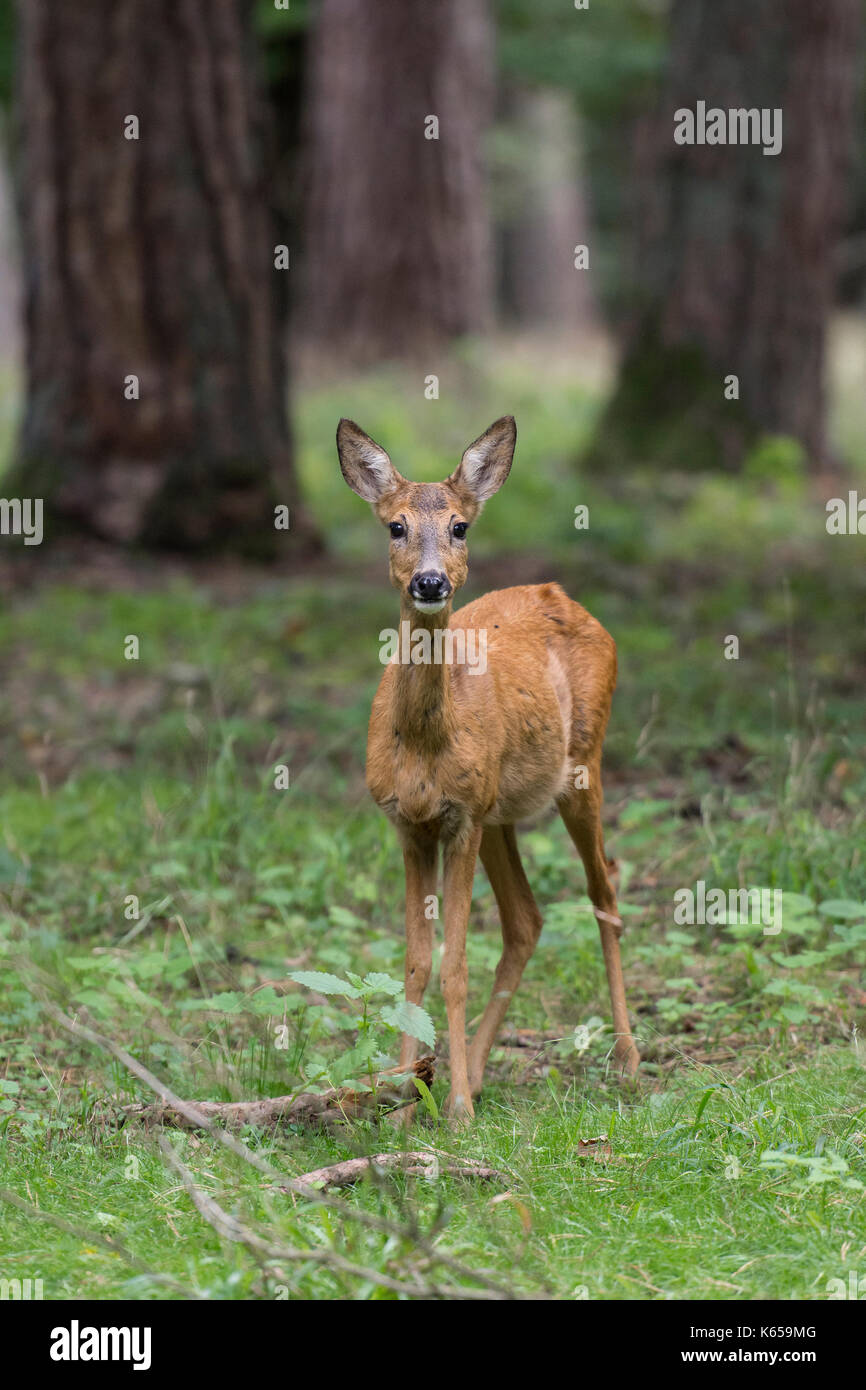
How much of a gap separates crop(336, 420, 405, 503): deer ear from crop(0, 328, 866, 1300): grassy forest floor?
1422mm

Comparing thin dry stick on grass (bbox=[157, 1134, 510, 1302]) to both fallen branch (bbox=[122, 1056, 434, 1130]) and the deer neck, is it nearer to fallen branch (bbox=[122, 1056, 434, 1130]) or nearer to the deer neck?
fallen branch (bbox=[122, 1056, 434, 1130])

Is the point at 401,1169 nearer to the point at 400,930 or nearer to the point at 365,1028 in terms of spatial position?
the point at 365,1028

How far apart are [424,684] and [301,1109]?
Result: 1.20 metres

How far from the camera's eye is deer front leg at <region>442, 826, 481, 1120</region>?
4.73m

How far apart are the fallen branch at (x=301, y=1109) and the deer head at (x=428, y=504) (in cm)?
130

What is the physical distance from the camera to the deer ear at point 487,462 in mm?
Result: 4695

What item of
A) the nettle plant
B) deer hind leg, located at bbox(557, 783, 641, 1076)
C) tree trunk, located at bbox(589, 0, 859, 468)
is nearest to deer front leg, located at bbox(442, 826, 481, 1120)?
the nettle plant

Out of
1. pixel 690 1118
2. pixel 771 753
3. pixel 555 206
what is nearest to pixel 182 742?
pixel 771 753

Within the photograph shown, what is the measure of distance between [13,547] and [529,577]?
3.08m

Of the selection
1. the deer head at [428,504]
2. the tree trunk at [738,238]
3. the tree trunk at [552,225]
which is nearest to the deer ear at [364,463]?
the deer head at [428,504]

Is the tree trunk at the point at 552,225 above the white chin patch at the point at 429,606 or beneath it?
above

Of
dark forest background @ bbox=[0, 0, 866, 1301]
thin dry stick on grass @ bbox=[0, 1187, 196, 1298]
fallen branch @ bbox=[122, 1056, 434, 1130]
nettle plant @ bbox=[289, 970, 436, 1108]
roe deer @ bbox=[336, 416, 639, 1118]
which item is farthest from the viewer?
roe deer @ bbox=[336, 416, 639, 1118]

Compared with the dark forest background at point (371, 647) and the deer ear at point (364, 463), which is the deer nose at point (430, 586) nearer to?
the deer ear at point (364, 463)
